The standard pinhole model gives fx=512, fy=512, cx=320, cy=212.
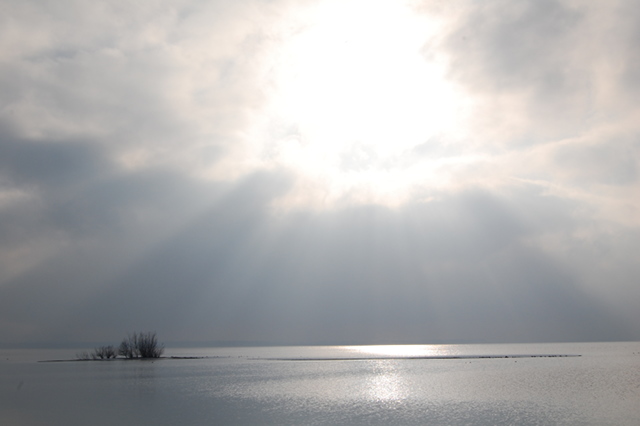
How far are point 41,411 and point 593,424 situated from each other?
1736 inches

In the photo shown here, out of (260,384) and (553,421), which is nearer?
(553,421)

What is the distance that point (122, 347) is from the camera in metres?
152

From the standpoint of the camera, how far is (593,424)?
35.4m

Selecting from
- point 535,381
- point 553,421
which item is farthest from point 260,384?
point 553,421

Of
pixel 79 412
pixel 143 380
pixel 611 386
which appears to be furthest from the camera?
pixel 143 380

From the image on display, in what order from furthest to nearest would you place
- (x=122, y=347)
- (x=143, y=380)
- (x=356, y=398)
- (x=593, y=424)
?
(x=122, y=347)
(x=143, y=380)
(x=356, y=398)
(x=593, y=424)

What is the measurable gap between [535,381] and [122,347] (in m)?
122

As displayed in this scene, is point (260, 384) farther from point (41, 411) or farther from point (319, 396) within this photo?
point (41, 411)

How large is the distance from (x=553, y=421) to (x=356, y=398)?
824 inches

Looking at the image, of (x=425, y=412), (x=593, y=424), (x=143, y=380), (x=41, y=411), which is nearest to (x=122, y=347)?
(x=143, y=380)

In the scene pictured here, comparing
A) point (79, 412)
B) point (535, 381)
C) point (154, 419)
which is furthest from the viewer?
point (535, 381)

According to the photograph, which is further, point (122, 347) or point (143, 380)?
point (122, 347)

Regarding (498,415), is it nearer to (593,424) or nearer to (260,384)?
(593,424)

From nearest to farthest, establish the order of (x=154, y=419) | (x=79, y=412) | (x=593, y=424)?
(x=593, y=424), (x=154, y=419), (x=79, y=412)
